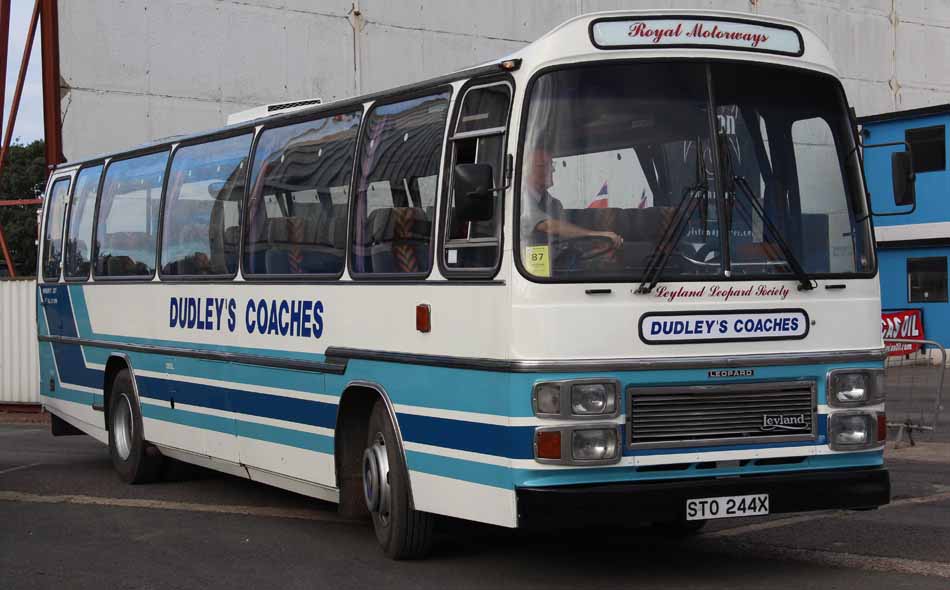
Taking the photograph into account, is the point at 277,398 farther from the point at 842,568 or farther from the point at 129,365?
the point at 842,568

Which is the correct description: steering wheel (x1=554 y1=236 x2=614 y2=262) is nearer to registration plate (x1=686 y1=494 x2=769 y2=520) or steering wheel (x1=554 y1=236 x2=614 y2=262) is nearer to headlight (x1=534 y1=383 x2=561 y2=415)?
headlight (x1=534 y1=383 x2=561 y2=415)

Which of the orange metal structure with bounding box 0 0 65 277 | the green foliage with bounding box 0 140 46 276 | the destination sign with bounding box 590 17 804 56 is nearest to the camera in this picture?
the destination sign with bounding box 590 17 804 56

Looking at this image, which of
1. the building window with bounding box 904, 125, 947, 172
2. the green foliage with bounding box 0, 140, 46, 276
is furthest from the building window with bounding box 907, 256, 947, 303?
the green foliage with bounding box 0, 140, 46, 276

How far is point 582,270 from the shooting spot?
26.0ft

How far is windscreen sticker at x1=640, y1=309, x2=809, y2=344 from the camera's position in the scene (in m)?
7.98

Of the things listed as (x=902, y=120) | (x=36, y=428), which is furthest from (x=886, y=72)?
(x=36, y=428)

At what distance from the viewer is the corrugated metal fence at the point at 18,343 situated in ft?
80.5

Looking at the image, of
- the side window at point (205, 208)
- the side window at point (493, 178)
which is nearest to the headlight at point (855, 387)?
the side window at point (493, 178)

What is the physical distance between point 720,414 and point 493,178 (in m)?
1.82

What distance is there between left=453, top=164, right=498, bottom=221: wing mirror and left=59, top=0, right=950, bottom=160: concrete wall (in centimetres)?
2082

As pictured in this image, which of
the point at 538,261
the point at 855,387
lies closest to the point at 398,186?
the point at 538,261

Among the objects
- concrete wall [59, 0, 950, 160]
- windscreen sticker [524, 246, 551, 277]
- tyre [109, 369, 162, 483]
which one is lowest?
tyre [109, 369, 162, 483]

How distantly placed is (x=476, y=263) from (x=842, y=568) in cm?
283

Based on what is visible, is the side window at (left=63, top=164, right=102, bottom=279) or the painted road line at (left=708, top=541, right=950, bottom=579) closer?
the painted road line at (left=708, top=541, right=950, bottom=579)
